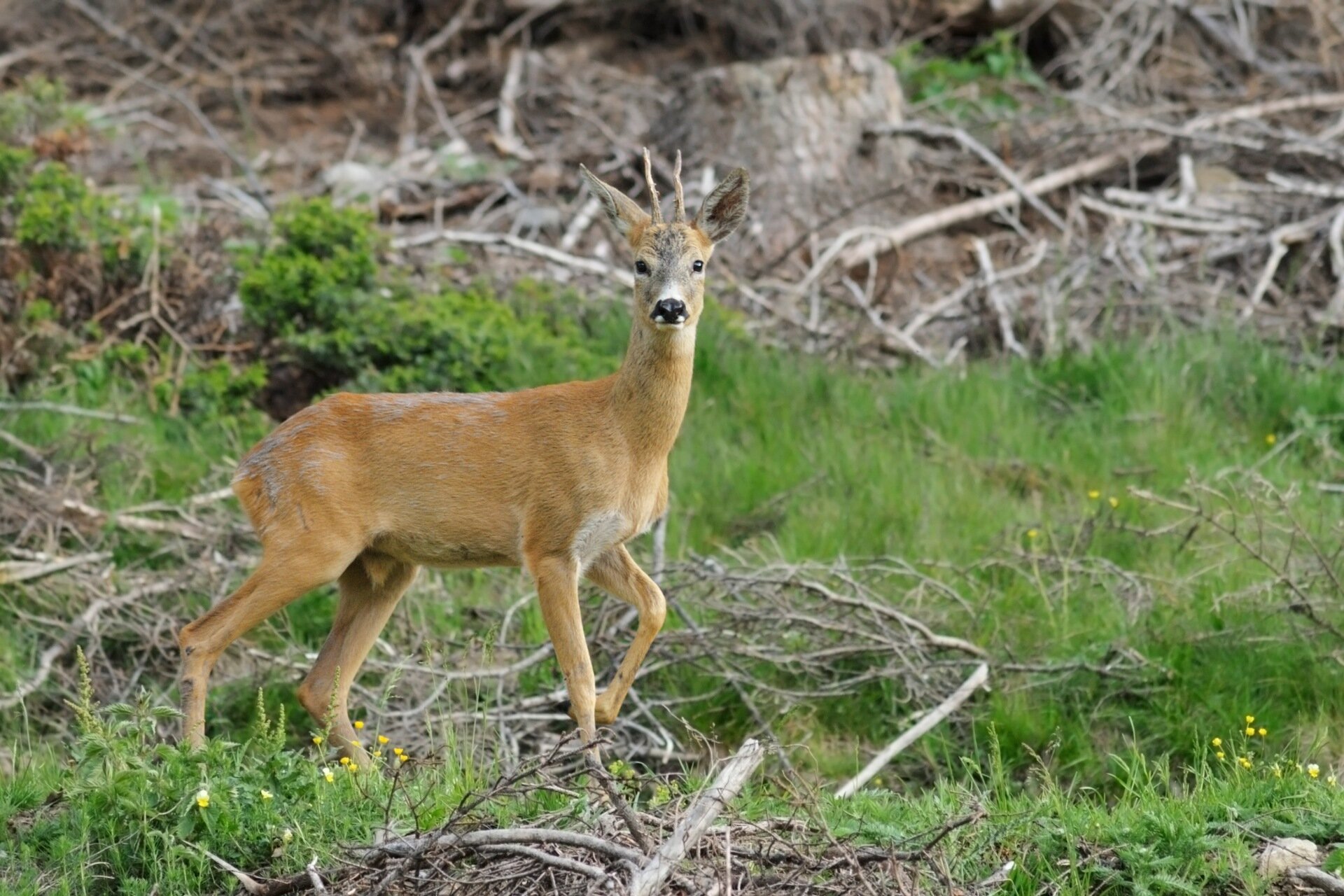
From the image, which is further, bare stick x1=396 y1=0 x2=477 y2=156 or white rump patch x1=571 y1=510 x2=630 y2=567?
bare stick x1=396 y1=0 x2=477 y2=156

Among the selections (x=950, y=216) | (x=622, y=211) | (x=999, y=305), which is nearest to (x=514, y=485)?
(x=622, y=211)

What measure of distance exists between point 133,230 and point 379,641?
423 centimetres

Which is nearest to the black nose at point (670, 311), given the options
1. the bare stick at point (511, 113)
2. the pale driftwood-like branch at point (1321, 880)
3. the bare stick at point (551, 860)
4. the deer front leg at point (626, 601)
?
the deer front leg at point (626, 601)

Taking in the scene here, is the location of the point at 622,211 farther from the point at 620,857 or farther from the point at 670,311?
the point at 620,857

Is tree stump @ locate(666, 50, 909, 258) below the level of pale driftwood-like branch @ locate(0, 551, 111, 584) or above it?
above

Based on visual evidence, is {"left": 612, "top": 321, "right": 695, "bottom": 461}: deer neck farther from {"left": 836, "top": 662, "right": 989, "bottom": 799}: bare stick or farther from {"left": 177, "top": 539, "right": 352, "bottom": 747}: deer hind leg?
{"left": 836, "top": 662, "right": 989, "bottom": 799}: bare stick

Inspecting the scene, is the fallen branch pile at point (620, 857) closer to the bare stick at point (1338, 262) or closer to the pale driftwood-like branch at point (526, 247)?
the pale driftwood-like branch at point (526, 247)

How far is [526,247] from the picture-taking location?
11289 millimetres

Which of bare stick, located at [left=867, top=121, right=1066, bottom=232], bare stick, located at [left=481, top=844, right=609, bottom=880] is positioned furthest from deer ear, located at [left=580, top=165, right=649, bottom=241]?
bare stick, located at [left=867, top=121, right=1066, bottom=232]

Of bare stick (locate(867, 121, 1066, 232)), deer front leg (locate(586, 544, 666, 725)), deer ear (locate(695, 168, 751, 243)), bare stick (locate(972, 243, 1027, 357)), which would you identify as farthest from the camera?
bare stick (locate(867, 121, 1066, 232))

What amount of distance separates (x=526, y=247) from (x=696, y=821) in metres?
6.96

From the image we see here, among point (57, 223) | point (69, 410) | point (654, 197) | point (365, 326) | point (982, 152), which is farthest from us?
point (982, 152)

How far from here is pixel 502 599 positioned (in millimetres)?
8586

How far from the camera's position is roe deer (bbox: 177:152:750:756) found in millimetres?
6398
